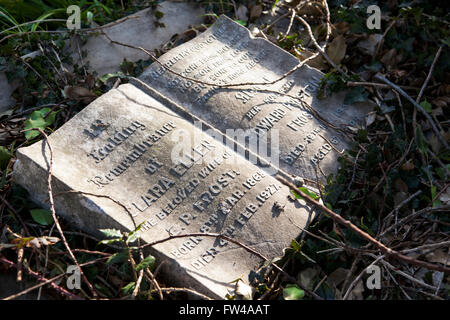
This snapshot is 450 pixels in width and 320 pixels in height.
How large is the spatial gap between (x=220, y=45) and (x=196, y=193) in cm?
119

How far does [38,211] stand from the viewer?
244 centimetres

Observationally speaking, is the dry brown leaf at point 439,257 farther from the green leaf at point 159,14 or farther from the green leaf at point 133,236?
the green leaf at point 159,14

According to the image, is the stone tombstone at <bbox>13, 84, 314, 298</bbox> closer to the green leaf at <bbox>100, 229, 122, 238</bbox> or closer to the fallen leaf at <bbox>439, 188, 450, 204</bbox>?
the green leaf at <bbox>100, 229, 122, 238</bbox>

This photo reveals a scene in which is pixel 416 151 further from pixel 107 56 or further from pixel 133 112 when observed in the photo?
pixel 107 56

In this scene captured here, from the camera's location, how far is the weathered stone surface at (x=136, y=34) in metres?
3.39

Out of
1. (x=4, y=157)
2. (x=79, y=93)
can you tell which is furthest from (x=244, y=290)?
(x=79, y=93)

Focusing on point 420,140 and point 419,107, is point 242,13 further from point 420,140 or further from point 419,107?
point 420,140

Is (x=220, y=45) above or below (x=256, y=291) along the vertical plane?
above

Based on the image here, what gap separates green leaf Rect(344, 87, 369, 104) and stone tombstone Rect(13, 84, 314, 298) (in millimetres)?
826

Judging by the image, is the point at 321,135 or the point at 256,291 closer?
the point at 256,291

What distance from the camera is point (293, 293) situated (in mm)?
2146

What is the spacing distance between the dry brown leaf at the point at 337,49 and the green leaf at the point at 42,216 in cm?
205
